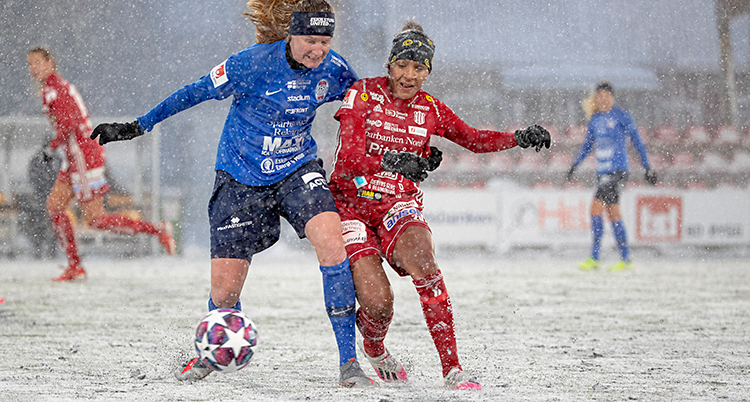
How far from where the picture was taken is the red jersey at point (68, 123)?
6.72 m

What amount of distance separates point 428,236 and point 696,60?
14.3 metres

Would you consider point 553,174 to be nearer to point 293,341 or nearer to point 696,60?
point 696,60

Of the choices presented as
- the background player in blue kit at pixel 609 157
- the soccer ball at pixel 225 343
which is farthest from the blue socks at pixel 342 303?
the background player in blue kit at pixel 609 157

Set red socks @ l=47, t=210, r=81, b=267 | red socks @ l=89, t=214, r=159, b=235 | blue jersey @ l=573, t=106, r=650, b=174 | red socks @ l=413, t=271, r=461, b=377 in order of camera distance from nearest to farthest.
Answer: red socks @ l=413, t=271, r=461, b=377 → red socks @ l=89, t=214, r=159, b=235 → red socks @ l=47, t=210, r=81, b=267 → blue jersey @ l=573, t=106, r=650, b=174

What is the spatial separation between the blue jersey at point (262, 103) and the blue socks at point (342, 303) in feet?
1.61

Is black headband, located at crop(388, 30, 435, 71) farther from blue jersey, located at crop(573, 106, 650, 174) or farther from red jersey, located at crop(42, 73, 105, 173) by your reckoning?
blue jersey, located at crop(573, 106, 650, 174)

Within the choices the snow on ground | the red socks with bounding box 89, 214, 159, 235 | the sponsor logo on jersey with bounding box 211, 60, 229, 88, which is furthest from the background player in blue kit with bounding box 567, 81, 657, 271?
the sponsor logo on jersey with bounding box 211, 60, 229, 88

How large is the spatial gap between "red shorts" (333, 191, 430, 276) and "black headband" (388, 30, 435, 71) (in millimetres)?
A: 595

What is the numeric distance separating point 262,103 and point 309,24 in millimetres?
392

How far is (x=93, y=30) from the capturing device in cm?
1587

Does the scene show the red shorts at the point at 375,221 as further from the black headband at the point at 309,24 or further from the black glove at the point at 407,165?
the black headband at the point at 309,24

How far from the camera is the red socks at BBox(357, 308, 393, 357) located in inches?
124

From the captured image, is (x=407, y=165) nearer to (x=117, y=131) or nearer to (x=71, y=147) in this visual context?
(x=117, y=131)

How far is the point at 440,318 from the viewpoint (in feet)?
9.77
